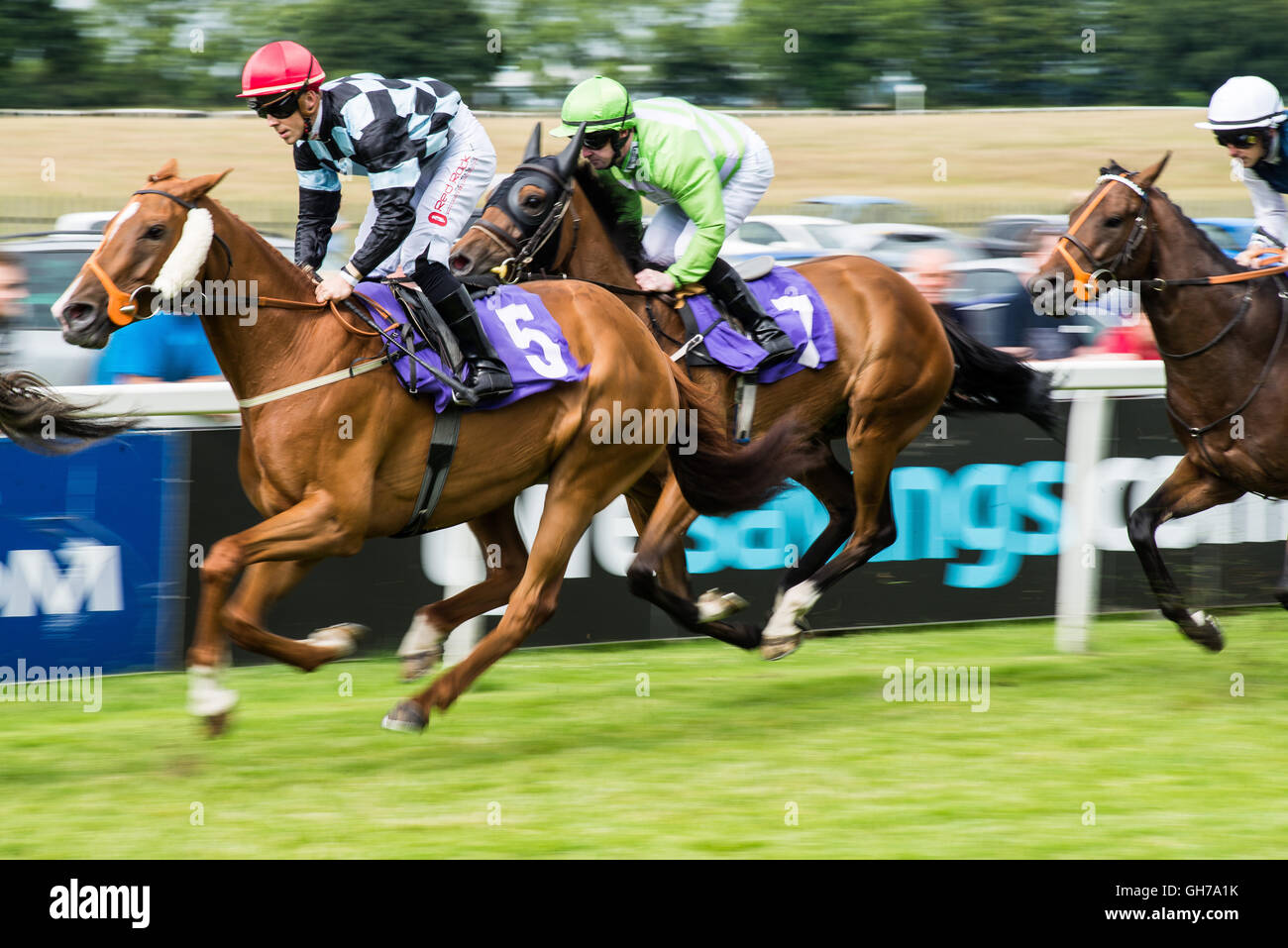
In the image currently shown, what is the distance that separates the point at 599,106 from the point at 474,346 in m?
1.16

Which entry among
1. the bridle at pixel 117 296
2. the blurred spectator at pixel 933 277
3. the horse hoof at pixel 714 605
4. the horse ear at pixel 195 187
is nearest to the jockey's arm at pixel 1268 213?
the horse hoof at pixel 714 605

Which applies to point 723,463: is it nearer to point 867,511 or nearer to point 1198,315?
point 867,511

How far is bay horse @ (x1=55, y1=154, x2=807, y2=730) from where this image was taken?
13.8 ft

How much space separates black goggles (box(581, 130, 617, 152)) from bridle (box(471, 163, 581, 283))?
0.54ft

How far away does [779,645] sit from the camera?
5816 millimetres

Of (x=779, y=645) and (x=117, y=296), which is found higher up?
(x=117, y=296)

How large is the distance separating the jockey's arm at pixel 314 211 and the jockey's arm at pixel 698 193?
4.04 ft

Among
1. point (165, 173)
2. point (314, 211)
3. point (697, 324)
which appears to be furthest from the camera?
Result: point (697, 324)

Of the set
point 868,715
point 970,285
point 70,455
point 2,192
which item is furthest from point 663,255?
point 2,192

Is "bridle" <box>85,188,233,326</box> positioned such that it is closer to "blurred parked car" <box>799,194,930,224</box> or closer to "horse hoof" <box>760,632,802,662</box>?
"horse hoof" <box>760,632,802,662</box>

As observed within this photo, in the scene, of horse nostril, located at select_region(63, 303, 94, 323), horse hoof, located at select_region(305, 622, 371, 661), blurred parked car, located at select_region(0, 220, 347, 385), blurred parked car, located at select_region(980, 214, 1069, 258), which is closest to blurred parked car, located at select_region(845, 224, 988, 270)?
blurred parked car, located at select_region(980, 214, 1069, 258)

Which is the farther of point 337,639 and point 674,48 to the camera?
point 674,48

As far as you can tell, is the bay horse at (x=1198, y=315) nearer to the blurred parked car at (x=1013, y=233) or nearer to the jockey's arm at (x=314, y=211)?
the jockey's arm at (x=314, y=211)

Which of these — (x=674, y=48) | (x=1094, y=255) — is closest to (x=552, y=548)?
(x=1094, y=255)
